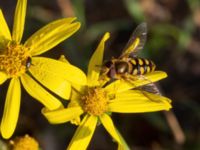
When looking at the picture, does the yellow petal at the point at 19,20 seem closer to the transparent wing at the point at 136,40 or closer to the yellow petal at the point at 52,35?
the yellow petal at the point at 52,35

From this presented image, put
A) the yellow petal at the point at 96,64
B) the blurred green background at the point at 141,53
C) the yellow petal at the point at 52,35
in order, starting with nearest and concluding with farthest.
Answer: the yellow petal at the point at 52,35, the yellow petal at the point at 96,64, the blurred green background at the point at 141,53

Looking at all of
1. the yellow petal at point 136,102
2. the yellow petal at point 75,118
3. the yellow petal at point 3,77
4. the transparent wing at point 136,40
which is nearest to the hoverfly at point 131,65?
the transparent wing at point 136,40

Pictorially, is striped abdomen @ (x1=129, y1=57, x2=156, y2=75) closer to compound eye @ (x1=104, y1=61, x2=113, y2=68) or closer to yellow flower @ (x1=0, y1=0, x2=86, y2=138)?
compound eye @ (x1=104, y1=61, x2=113, y2=68)

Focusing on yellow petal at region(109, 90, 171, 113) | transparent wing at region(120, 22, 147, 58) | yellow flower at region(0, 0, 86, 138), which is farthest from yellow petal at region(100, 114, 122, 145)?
transparent wing at region(120, 22, 147, 58)

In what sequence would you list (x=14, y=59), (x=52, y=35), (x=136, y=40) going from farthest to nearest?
(x=136, y=40) → (x=14, y=59) → (x=52, y=35)

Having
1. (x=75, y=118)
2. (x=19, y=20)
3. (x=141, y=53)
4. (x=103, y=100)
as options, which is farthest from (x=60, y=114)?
(x=141, y=53)

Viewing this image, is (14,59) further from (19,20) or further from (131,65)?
(131,65)

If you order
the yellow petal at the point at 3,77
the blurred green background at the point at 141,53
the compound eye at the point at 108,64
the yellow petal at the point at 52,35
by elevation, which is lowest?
the blurred green background at the point at 141,53
